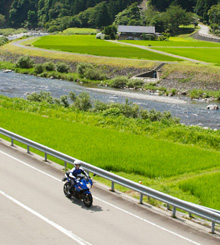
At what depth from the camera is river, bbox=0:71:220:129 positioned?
141ft

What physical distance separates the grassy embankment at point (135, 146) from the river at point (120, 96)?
12.7m

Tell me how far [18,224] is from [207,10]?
473 ft

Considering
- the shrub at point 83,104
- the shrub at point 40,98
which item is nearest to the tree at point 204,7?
the shrub at point 40,98

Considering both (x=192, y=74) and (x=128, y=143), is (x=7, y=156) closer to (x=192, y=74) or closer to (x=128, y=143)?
(x=128, y=143)

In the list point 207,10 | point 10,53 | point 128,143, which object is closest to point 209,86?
point 128,143

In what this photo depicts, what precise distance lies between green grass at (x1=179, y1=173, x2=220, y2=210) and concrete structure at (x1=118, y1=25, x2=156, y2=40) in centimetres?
11303

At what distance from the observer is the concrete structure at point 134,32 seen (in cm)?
12703

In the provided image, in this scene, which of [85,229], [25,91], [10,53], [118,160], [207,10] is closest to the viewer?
[85,229]

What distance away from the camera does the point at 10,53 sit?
9444 cm

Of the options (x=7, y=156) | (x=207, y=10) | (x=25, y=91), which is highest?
(x=207, y=10)

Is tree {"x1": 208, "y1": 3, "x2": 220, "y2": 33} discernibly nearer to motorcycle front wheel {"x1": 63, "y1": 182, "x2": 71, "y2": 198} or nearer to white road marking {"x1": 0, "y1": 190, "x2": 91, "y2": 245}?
motorcycle front wheel {"x1": 63, "y1": 182, "x2": 71, "y2": 198}

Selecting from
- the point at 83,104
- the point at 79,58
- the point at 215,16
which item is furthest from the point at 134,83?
the point at 215,16

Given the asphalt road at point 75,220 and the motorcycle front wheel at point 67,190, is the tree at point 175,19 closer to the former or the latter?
the asphalt road at point 75,220

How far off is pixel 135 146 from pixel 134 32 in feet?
363
